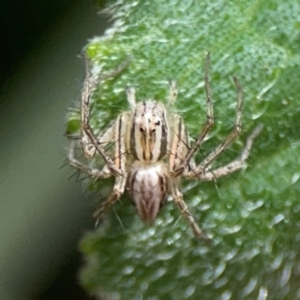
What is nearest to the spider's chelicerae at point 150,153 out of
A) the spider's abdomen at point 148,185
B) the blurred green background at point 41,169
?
the spider's abdomen at point 148,185

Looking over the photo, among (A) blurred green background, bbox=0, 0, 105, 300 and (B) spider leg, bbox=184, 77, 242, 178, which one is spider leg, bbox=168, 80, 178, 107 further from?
(A) blurred green background, bbox=0, 0, 105, 300

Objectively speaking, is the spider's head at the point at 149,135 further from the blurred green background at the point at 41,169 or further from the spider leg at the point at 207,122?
the blurred green background at the point at 41,169

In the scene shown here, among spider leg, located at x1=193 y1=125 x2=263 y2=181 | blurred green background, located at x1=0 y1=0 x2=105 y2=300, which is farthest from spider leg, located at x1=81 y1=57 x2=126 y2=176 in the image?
blurred green background, located at x1=0 y1=0 x2=105 y2=300

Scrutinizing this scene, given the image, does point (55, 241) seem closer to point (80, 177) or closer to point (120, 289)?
point (80, 177)

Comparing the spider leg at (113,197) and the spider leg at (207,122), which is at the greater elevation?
the spider leg at (207,122)

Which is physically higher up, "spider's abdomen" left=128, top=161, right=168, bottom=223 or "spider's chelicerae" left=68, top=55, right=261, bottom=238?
"spider's chelicerae" left=68, top=55, right=261, bottom=238
